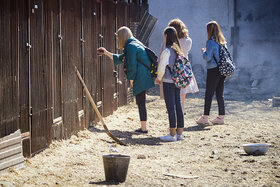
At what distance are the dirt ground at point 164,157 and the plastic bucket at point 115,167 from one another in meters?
0.10

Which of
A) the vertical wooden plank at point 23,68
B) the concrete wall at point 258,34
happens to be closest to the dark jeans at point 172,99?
the vertical wooden plank at point 23,68

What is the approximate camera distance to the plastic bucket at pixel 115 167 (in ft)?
18.7

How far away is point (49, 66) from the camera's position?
7.35m

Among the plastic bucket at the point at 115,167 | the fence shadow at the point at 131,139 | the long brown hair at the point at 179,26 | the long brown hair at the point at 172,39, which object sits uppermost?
the long brown hair at the point at 179,26

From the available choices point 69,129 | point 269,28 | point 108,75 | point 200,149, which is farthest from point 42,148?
point 269,28

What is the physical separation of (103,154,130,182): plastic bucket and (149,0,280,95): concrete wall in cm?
1361

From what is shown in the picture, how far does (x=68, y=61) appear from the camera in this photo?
324 inches

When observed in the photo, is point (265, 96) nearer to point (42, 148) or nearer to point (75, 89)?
point (75, 89)

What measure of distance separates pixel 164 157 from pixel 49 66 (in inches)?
79.5

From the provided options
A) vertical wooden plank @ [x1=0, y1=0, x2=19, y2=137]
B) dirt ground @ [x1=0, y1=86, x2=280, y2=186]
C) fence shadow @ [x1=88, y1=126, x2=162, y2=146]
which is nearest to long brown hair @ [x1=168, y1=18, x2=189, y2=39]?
dirt ground @ [x1=0, y1=86, x2=280, y2=186]

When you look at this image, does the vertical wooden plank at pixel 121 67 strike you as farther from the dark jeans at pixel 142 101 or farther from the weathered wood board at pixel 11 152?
the weathered wood board at pixel 11 152

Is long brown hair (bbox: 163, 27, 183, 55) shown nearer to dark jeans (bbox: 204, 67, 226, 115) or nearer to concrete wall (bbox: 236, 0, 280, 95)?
dark jeans (bbox: 204, 67, 226, 115)

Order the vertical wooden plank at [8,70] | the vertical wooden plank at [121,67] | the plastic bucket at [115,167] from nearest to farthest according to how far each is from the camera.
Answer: the plastic bucket at [115,167] < the vertical wooden plank at [8,70] < the vertical wooden plank at [121,67]

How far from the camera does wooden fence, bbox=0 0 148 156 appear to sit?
6062 millimetres
